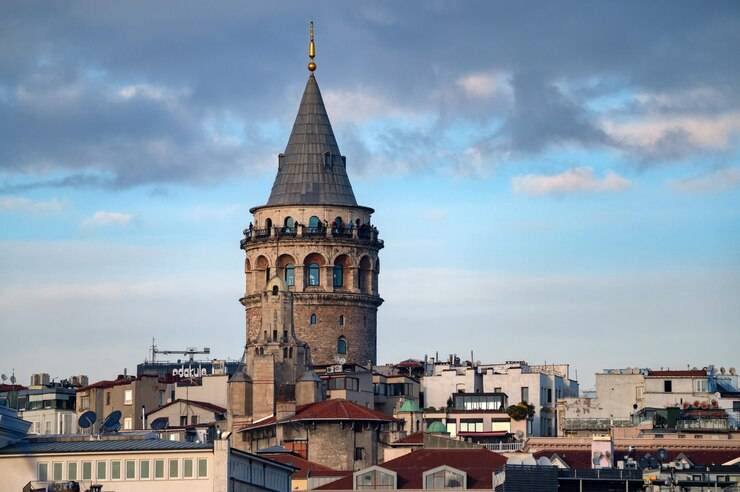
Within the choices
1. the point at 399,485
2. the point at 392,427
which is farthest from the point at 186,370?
the point at 399,485

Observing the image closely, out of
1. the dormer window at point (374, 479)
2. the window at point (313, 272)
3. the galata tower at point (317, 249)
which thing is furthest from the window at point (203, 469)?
the window at point (313, 272)

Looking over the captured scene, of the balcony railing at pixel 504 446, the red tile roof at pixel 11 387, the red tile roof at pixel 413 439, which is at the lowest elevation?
the balcony railing at pixel 504 446

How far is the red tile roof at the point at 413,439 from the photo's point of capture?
14838cm

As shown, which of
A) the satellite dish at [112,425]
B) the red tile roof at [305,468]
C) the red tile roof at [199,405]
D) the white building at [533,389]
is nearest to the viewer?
the satellite dish at [112,425]

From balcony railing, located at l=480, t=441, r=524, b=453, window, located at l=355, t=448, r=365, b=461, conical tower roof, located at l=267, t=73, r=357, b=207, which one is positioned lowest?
window, located at l=355, t=448, r=365, b=461

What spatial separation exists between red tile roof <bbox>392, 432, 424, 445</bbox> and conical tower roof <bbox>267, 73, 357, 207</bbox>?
21.1 metres

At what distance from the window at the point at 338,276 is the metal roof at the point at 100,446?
60.8m

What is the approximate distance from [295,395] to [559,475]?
36.5 metres

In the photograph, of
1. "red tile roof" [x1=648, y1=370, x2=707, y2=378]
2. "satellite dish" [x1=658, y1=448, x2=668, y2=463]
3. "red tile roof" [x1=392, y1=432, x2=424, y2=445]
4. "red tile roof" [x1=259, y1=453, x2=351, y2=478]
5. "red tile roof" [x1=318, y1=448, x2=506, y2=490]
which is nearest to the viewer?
"red tile roof" [x1=318, y1=448, x2=506, y2=490]

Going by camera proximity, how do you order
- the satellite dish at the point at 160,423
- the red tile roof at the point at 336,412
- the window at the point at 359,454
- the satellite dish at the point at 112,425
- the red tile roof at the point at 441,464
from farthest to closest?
the satellite dish at the point at 160,423 → the red tile roof at the point at 336,412 → the window at the point at 359,454 → the red tile roof at the point at 441,464 → the satellite dish at the point at 112,425

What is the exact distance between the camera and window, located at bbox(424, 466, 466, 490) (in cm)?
12950

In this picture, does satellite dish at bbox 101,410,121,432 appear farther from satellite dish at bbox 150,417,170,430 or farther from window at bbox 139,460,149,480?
satellite dish at bbox 150,417,170,430

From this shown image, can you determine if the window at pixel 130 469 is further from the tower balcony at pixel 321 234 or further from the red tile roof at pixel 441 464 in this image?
the tower balcony at pixel 321 234

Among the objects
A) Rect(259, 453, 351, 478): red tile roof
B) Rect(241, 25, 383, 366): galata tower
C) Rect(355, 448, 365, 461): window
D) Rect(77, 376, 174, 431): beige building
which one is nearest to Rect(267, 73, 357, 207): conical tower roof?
Rect(241, 25, 383, 366): galata tower
